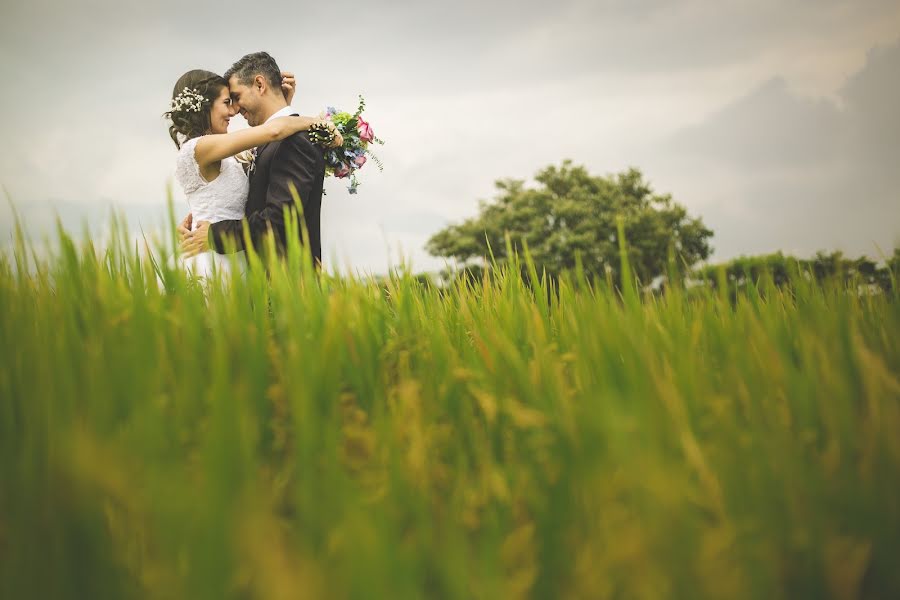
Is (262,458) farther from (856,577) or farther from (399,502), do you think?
(856,577)

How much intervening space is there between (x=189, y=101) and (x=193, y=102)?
0.15 ft

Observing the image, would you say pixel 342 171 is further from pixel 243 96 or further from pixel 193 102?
pixel 193 102

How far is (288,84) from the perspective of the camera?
16.2 ft

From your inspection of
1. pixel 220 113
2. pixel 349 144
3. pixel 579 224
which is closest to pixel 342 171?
pixel 349 144

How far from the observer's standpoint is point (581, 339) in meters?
1.70

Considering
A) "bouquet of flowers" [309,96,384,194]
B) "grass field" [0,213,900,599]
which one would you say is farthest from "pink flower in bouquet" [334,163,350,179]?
"grass field" [0,213,900,599]

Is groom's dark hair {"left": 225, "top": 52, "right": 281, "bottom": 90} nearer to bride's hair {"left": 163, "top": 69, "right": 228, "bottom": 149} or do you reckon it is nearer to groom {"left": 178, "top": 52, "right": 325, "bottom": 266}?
groom {"left": 178, "top": 52, "right": 325, "bottom": 266}

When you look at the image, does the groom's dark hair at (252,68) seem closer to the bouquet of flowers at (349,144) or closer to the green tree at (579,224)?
the bouquet of flowers at (349,144)

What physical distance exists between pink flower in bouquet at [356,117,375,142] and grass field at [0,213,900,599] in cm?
308

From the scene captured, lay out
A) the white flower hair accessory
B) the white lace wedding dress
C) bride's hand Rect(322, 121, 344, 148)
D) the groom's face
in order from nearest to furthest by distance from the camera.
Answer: the white lace wedding dress, the white flower hair accessory, bride's hand Rect(322, 121, 344, 148), the groom's face

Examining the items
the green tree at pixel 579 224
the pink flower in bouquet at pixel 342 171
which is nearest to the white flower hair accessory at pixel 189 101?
the pink flower in bouquet at pixel 342 171

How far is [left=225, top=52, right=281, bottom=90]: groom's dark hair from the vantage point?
4.50m

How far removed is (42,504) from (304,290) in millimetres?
1113

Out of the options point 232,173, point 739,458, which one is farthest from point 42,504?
point 232,173
